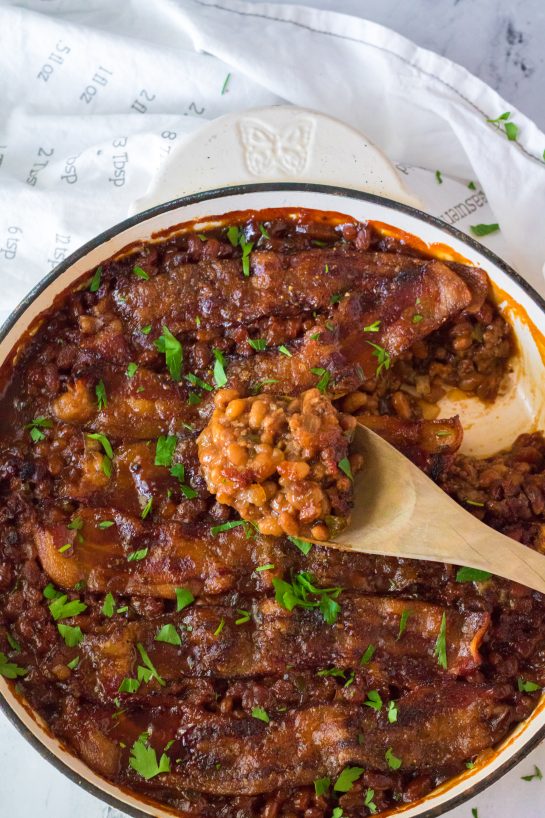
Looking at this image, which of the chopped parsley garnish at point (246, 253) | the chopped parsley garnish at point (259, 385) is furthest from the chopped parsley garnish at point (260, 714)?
the chopped parsley garnish at point (246, 253)

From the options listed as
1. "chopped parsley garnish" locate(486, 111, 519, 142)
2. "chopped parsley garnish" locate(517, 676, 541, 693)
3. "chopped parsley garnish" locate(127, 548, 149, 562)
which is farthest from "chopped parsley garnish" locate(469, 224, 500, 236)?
"chopped parsley garnish" locate(127, 548, 149, 562)

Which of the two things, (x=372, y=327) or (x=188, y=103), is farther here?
(x=188, y=103)

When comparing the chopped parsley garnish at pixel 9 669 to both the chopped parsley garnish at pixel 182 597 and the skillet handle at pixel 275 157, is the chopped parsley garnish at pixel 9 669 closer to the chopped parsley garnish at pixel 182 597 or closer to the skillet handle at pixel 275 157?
the chopped parsley garnish at pixel 182 597

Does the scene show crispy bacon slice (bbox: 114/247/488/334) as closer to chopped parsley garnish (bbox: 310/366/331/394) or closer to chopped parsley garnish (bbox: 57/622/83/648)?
chopped parsley garnish (bbox: 310/366/331/394)

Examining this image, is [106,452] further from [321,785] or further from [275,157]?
[321,785]

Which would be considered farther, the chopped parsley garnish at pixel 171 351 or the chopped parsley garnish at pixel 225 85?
the chopped parsley garnish at pixel 225 85

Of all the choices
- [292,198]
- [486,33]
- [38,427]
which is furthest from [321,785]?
[486,33]
